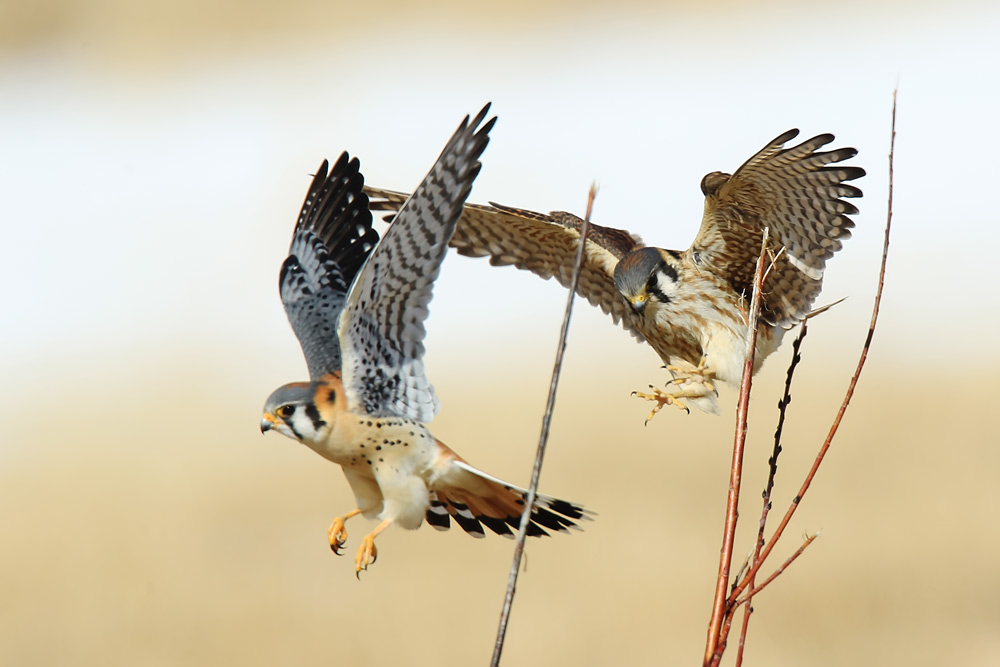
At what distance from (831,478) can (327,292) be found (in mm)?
6261

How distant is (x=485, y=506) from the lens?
3.04 metres

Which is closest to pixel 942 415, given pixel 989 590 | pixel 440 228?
pixel 989 590

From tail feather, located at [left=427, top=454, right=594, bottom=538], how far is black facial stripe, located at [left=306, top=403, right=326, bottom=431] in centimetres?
33

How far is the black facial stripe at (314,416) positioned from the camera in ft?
8.60

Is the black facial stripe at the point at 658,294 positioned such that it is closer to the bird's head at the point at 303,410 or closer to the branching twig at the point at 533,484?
the bird's head at the point at 303,410

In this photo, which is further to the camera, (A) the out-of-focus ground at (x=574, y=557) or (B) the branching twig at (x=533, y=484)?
(A) the out-of-focus ground at (x=574, y=557)

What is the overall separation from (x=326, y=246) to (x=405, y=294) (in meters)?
1.03

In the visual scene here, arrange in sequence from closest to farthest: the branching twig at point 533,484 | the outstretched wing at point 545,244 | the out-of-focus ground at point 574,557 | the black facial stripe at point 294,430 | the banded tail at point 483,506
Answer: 1. the branching twig at point 533,484
2. the black facial stripe at point 294,430
3. the banded tail at point 483,506
4. the outstretched wing at point 545,244
5. the out-of-focus ground at point 574,557

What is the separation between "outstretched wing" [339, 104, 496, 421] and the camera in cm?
251

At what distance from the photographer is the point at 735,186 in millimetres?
3357

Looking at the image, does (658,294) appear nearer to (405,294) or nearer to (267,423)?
(405,294)

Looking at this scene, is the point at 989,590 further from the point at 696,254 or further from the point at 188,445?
the point at 188,445

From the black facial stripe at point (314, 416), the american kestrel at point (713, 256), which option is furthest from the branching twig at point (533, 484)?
the american kestrel at point (713, 256)

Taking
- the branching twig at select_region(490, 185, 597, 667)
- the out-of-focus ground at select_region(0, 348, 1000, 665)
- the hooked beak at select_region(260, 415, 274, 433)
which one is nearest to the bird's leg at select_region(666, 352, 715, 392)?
the hooked beak at select_region(260, 415, 274, 433)
